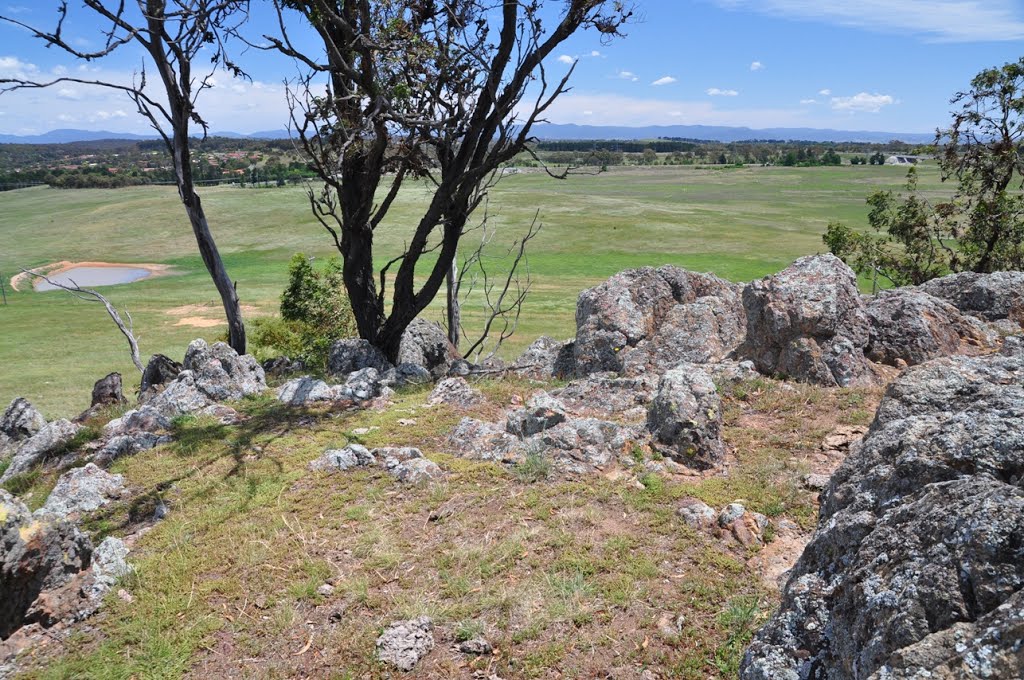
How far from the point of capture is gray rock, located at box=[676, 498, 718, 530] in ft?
23.0

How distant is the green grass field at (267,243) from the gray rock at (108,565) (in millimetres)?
21809

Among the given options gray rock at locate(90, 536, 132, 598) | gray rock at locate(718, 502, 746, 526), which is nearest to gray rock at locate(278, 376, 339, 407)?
gray rock at locate(90, 536, 132, 598)

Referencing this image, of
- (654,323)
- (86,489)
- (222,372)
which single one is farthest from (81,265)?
(86,489)

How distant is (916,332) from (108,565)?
13225 mm

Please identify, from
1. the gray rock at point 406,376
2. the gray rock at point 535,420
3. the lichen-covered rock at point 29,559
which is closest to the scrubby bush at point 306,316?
the gray rock at point 406,376

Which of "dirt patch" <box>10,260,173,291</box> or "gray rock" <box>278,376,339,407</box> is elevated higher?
"gray rock" <box>278,376,339,407</box>

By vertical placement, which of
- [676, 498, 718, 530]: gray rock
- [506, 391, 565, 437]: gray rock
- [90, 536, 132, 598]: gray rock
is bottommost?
[90, 536, 132, 598]: gray rock

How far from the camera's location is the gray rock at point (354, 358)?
46.0ft

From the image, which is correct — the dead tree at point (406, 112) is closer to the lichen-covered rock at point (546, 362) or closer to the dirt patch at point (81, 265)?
the lichen-covered rock at point (546, 362)

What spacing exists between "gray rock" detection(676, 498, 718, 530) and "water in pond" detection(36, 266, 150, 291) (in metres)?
86.1

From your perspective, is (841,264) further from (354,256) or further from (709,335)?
(354,256)

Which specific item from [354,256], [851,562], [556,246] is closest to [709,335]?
[354,256]

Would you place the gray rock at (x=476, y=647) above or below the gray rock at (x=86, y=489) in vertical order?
below

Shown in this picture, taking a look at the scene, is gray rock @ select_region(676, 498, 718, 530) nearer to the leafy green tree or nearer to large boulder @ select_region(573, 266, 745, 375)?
large boulder @ select_region(573, 266, 745, 375)
